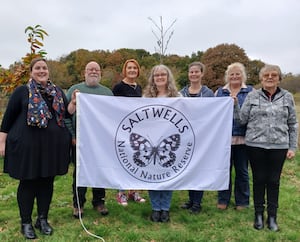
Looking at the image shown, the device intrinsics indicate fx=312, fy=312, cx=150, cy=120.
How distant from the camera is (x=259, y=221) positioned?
12.8 ft

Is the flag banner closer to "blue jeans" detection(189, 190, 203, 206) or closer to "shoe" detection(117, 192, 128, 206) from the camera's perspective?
"blue jeans" detection(189, 190, 203, 206)

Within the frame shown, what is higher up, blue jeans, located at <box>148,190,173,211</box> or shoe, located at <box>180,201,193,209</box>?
blue jeans, located at <box>148,190,173,211</box>

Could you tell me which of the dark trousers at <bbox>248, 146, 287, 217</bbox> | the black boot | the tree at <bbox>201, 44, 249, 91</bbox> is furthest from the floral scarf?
the tree at <bbox>201, 44, 249, 91</bbox>

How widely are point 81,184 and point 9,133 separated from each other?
1.06 meters

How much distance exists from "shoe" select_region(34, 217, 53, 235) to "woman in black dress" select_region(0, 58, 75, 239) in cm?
2

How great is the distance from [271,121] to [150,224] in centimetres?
195

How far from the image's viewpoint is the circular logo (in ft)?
12.6

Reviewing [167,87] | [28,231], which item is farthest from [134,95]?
[28,231]

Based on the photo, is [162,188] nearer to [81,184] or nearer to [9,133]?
[81,184]

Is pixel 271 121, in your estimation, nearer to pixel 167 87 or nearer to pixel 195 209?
pixel 167 87

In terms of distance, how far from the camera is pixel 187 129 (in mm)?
3908

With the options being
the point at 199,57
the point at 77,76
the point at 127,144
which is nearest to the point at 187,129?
the point at 127,144

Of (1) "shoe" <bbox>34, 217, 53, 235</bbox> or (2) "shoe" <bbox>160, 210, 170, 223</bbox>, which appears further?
(2) "shoe" <bbox>160, 210, 170, 223</bbox>

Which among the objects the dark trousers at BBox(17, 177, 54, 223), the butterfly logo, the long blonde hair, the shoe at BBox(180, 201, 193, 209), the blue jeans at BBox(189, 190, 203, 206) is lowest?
the shoe at BBox(180, 201, 193, 209)
